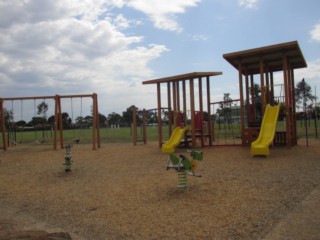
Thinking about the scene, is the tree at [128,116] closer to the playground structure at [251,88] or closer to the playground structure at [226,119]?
the playground structure at [226,119]

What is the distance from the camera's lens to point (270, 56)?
1537 cm

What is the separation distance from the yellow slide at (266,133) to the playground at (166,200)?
335 mm

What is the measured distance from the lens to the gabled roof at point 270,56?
14015mm

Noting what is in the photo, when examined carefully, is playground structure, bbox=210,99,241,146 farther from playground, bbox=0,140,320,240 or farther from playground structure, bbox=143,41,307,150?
playground, bbox=0,140,320,240

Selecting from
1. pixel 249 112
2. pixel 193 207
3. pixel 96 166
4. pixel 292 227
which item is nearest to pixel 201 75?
pixel 249 112

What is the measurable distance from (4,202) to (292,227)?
592cm

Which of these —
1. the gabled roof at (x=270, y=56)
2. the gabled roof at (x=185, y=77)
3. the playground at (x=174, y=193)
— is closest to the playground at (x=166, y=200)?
the playground at (x=174, y=193)

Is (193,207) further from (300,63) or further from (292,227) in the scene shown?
(300,63)

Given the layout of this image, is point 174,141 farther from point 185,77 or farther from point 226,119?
point 226,119

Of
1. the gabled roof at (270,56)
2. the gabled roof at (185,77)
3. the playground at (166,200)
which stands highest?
the gabled roof at (270,56)

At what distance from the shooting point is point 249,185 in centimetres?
783

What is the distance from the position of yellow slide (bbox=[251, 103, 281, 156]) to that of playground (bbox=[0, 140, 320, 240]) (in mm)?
335

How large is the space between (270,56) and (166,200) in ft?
33.4

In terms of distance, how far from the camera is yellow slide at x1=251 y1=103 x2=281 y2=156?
1173 centimetres
